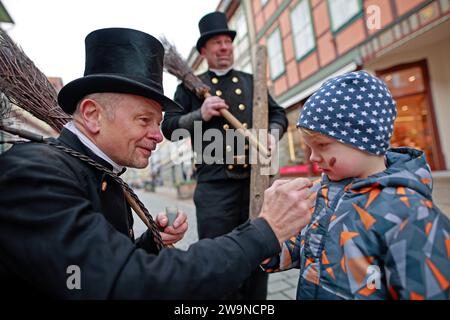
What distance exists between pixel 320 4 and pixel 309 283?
10.7 meters

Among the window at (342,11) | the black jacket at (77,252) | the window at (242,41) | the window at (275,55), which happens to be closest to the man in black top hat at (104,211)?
the black jacket at (77,252)

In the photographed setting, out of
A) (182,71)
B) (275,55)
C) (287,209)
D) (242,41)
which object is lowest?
(287,209)

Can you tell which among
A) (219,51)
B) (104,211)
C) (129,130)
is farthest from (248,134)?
(104,211)

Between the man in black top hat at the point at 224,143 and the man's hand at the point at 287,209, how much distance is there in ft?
4.14

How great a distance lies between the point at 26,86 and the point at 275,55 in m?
13.3

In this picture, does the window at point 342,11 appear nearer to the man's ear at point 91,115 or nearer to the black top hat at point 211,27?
the black top hat at point 211,27

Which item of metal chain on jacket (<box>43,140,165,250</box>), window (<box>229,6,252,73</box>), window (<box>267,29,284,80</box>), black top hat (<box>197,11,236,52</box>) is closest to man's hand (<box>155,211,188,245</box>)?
metal chain on jacket (<box>43,140,165,250</box>)

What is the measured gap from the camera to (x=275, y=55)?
13.7 meters

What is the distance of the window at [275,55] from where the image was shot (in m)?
13.2

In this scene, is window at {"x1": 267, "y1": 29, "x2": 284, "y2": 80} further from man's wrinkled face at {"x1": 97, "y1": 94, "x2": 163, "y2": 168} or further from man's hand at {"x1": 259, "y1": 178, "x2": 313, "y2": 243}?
man's hand at {"x1": 259, "y1": 178, "x2": 313, "y2": 243}

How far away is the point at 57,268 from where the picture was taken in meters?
0.85

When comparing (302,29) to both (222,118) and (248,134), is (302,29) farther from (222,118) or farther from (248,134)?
(248,134)

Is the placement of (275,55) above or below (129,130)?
above

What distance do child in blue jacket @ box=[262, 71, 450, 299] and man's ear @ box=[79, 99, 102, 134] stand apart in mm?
898
